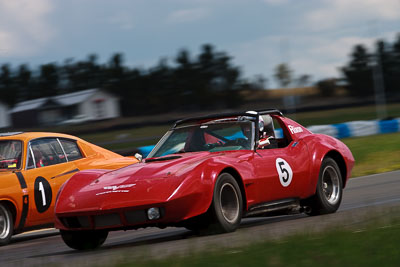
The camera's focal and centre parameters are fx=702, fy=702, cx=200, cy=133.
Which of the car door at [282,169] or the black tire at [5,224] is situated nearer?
the car door at [282,169]

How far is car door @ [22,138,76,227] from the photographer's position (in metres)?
8.73

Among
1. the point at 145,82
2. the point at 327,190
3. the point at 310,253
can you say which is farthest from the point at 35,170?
the point at 145,82

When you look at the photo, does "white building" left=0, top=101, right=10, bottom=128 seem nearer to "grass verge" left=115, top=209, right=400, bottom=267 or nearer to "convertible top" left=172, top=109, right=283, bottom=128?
"convertible top" left=172, top=109, right=283, bottom=128

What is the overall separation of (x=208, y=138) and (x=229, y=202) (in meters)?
1.25

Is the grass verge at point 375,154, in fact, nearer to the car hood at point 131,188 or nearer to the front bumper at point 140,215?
the car hood at point 131,188

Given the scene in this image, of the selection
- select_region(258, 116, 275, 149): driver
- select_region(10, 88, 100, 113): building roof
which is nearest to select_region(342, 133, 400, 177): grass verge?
select_region(258, 116, 275, 149): driver

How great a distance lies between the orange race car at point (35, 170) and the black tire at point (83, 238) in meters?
1.76

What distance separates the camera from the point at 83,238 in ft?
22.4

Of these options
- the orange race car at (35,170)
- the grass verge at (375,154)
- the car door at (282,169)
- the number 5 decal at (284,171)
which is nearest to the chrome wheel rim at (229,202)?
the car door at (282,169)

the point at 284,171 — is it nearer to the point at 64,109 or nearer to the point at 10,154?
the point at 10,154

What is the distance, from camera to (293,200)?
7.83 m

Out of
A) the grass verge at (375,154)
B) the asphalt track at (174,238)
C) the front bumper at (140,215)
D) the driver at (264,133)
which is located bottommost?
the grass verge at (375,154)

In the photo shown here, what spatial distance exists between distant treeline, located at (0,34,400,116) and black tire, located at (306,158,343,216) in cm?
2487

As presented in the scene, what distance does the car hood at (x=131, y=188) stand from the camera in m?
6.29
